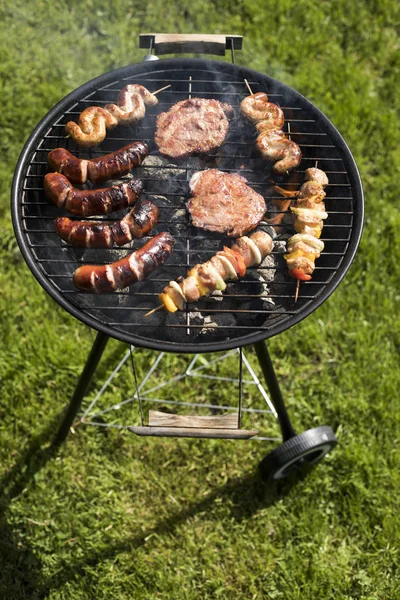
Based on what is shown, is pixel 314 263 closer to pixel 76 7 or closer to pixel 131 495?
pixel 131 495

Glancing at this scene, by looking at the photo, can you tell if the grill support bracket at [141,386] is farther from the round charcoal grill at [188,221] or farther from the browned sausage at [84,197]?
the browned sausage at [84,197]

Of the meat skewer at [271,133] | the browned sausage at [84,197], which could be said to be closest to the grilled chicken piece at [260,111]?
the meat skewer at [271,133]

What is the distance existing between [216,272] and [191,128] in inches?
38.6

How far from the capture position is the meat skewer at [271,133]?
11.2ft

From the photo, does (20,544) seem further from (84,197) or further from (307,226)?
(307,226)

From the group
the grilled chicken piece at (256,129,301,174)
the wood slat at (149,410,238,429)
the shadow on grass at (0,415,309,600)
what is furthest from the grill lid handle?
the shadow on grass at (0,415,309,600)

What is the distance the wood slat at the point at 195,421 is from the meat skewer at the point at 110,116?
1.55 m

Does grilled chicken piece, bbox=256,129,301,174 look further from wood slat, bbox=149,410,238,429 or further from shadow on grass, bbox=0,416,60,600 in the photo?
shadow on grass, bbox=0,416,60,600

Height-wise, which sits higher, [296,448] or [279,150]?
[279,150]

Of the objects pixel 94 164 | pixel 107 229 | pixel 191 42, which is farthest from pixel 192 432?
pixel 191 42

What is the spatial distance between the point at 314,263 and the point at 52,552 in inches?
99.0

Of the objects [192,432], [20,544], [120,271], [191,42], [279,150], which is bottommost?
[20,544]

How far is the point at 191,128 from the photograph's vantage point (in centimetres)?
347

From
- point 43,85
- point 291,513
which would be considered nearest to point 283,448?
point 291,513
